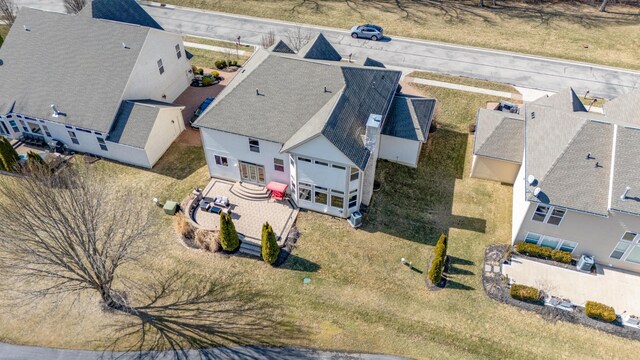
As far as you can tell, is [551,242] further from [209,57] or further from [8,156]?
[8,156]

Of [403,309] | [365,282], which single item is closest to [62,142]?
[365,282]

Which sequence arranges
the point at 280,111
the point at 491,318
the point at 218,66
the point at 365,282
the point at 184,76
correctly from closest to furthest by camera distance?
the point at 491,318 → the point at 365,282 → the point at 280,111 → the point at 184,76 → the point at 218,66

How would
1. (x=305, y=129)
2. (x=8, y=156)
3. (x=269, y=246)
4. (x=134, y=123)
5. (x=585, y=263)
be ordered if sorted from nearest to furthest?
(x=269, y=246), (x=585, y=263), (x=305, y=129), (x=8, y=156), (x=134, y=123)

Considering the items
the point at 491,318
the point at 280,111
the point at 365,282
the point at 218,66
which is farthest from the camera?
the point at 218,66

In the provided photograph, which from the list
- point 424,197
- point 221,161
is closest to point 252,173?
point 221,161

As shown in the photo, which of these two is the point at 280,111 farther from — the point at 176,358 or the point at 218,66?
the point at 218,66
